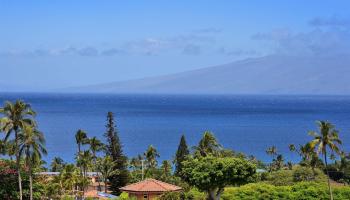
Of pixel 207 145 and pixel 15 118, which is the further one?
pixel 207 145

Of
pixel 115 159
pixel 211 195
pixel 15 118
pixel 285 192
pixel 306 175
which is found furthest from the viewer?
pixel 115 159

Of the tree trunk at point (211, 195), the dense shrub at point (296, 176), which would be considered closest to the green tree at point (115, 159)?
the dense shrub at point (296, 176)

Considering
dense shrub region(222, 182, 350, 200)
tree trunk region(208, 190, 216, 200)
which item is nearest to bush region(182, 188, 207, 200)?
tree trunk region(208, 190, 216, 200)

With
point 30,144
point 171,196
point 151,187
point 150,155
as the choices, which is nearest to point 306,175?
point 151,187

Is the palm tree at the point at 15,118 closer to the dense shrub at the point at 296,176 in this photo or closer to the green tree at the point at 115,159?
the green tree at the point at 115,159

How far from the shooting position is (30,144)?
4653 centimetres

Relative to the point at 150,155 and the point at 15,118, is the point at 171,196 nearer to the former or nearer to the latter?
the point at 15,118

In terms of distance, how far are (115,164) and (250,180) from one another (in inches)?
994

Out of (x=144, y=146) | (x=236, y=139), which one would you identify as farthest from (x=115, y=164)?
(x=236, y=139)

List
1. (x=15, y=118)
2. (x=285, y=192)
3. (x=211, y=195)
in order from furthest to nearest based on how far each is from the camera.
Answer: (x=285, y=192), (x=211, y=195), (x=15, y=118)

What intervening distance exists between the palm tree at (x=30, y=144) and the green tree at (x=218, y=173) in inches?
545

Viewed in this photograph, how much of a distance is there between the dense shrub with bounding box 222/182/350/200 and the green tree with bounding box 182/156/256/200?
9.38ft

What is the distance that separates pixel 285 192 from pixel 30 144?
24243mm

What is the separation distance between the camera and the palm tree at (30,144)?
151 feet
